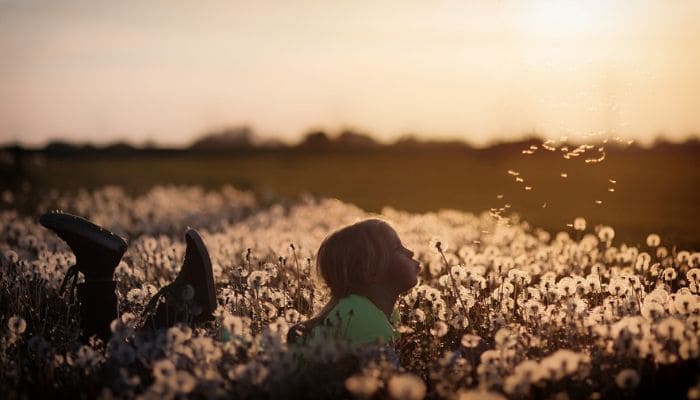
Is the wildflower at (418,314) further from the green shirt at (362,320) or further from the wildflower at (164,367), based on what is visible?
the wildflower at (164,367)

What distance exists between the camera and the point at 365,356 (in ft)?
16.3

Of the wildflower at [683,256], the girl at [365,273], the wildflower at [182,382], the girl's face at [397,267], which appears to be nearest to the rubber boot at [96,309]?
the girl at [365,273]

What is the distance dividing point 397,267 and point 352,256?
0.99ft

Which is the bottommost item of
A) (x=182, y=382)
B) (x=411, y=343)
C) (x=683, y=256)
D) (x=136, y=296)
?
(x=411, y=343)

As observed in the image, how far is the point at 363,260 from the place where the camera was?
6191mm

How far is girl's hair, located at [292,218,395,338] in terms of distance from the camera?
619cm

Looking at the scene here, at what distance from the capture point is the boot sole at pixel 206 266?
6617mm

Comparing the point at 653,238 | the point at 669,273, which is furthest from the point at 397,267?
the point at 653,238

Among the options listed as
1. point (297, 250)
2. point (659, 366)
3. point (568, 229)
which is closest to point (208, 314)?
point (659, 366)

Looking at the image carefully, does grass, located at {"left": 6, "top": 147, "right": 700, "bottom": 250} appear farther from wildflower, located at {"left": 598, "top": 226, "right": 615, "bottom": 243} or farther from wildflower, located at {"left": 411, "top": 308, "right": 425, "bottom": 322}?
wildflower, located at {"left": 411, "top": 308, "right": 425, "bottom": 322}

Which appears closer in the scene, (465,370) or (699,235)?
(465,370)

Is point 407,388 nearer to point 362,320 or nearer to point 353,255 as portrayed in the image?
point 362,320

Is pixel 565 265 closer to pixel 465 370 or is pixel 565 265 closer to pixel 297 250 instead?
pixel 297 250

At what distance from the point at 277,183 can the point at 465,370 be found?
111ft
